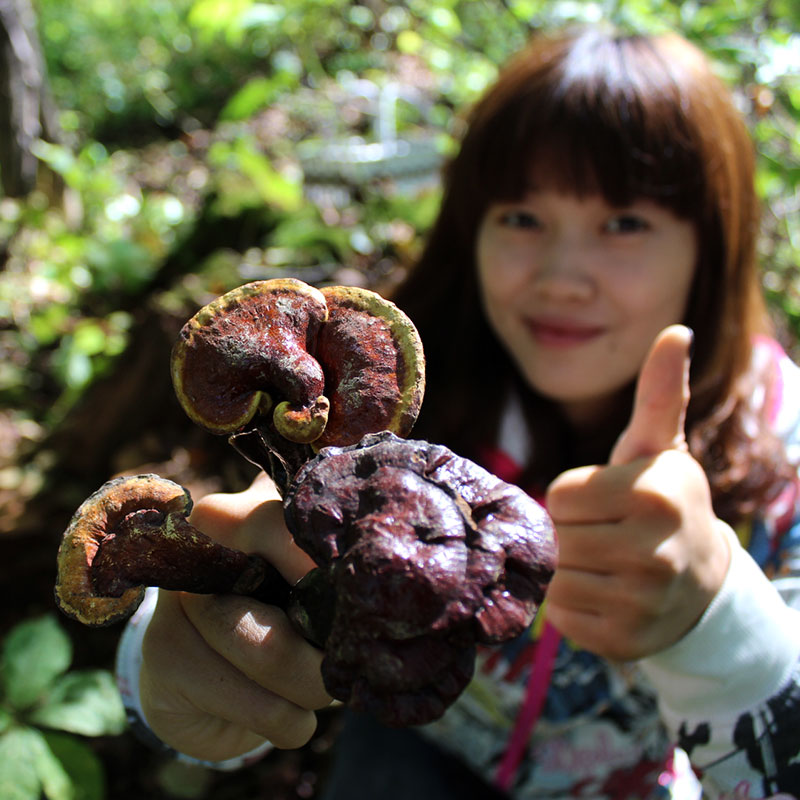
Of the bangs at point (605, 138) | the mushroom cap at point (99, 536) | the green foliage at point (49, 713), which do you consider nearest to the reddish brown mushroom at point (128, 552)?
the mushroom cap at point (99, 536)

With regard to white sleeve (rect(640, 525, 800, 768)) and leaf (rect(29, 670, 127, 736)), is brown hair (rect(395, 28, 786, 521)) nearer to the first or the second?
white sleeve (rect(640, 525, 800, 768))

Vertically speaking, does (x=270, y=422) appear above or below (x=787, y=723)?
above

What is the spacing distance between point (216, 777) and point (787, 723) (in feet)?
7.14

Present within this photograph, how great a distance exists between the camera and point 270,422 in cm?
63

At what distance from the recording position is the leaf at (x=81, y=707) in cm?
152

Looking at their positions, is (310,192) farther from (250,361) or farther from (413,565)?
(413,565)

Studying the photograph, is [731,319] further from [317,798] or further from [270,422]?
[317,798]

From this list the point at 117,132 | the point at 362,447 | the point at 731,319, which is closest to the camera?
the point at 362,447

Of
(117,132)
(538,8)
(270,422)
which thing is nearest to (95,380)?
(538,8)

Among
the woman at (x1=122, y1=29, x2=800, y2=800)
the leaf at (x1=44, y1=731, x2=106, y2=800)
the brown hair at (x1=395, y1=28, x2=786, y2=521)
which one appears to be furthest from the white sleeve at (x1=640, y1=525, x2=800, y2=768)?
the leaf at (x1=44, y1=731, x2=106, y2=800)

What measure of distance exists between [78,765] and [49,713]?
269mm

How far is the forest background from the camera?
223 centimetres

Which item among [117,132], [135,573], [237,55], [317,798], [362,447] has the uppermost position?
[362,447]

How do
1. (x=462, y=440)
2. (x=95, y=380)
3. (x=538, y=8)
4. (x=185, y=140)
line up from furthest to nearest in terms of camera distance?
1. (x=185, y=140)
2. (x=95, y=380)
3. (x=538, y=8)
4. (x=462, y=440)
